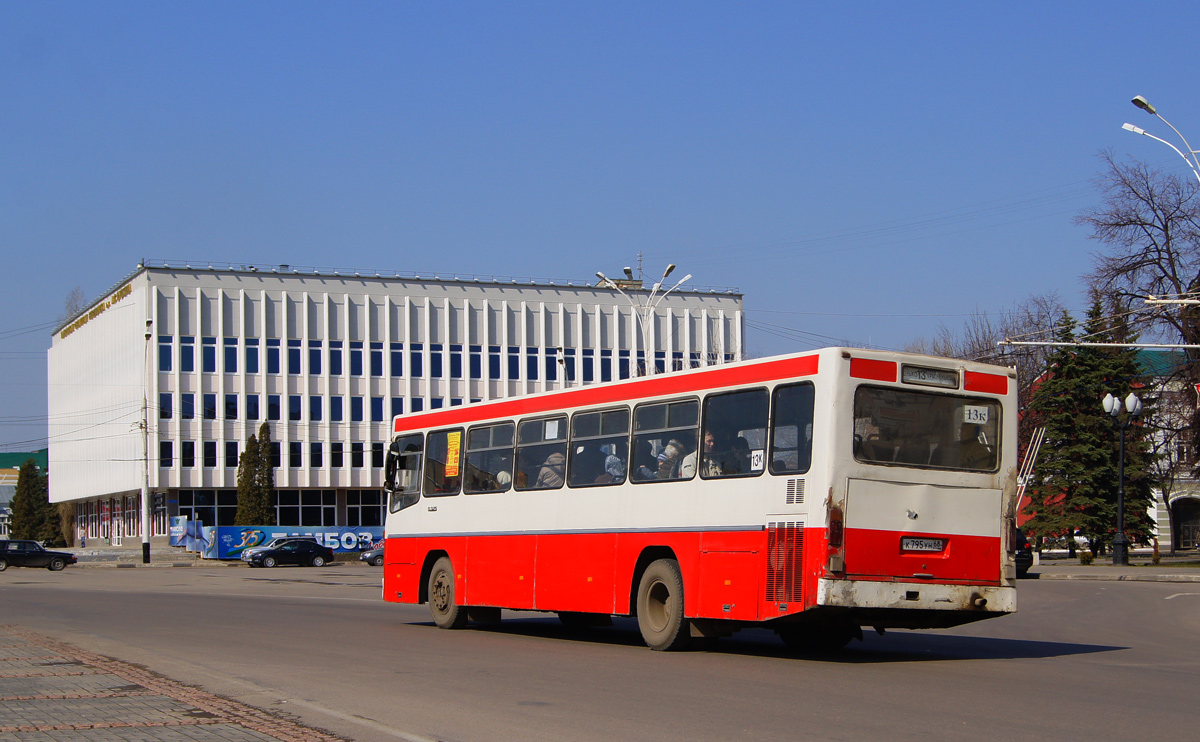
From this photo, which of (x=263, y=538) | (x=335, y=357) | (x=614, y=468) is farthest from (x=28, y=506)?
(x=614, y=468)

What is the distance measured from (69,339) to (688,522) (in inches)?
3479

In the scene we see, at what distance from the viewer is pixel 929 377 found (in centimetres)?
1315

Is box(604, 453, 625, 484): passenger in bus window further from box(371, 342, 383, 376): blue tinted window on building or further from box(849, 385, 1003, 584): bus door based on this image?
box(371, 342, 383, 376): blue tinted window on building

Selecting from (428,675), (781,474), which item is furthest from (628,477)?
(428,675)

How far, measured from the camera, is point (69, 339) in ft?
305

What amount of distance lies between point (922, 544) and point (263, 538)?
56.8 metres

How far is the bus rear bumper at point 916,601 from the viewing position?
1225 cm

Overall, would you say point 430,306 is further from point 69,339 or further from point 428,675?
point 428,675

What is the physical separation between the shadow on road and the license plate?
133 cm

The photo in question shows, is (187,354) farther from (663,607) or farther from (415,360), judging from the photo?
(663,607)

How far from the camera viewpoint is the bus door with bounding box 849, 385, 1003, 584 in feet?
41.1

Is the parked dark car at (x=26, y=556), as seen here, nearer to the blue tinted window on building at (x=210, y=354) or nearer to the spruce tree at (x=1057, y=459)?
the blue tinted window on building at (x=210, y=354)

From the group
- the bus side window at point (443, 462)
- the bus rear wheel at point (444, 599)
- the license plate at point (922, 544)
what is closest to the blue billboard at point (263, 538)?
the bus side window at point (443, 462)

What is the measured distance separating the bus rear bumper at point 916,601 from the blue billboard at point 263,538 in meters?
53.8
